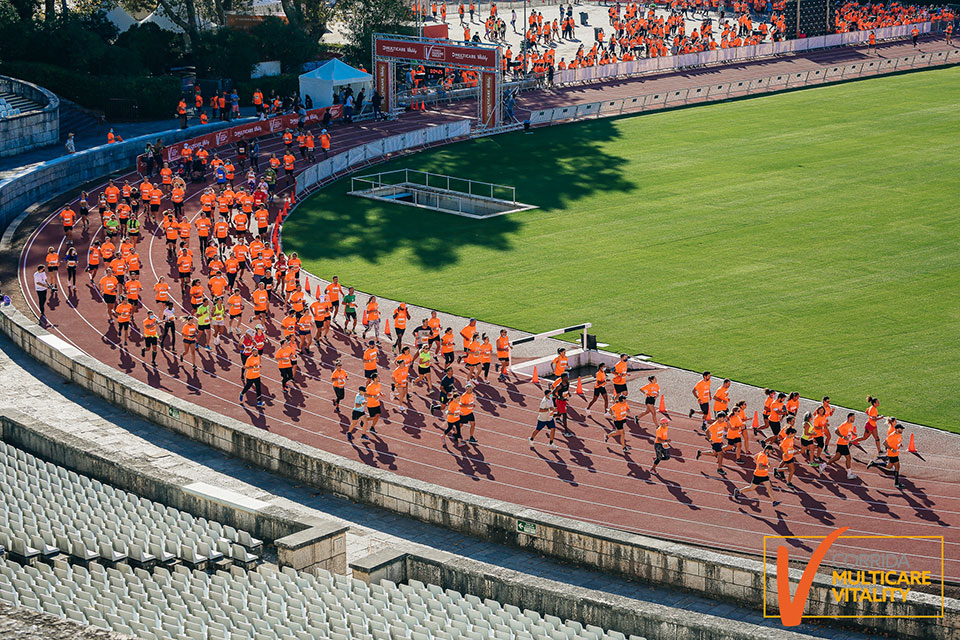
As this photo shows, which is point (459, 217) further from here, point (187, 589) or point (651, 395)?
point (187, 589)

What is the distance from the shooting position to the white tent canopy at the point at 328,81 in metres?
53.9

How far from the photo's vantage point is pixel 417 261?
3638 centimetres

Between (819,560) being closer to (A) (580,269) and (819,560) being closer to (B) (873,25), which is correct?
(A) (580,269)

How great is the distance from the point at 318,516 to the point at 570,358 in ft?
30.8

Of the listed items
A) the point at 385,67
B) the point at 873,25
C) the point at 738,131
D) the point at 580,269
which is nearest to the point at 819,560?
the point at 580,269

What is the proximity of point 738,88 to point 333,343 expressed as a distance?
3573cm

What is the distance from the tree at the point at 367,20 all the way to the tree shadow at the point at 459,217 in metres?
13.8

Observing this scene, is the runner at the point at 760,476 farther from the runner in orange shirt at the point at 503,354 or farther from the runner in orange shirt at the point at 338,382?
the runner in orange shirt at the point at 338,382

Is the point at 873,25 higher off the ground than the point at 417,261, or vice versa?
the point at 873,25

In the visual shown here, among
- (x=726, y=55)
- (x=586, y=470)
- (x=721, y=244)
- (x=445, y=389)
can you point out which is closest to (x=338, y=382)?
(x=445, y=389)

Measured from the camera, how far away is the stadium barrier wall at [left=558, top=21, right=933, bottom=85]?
61.1 meters

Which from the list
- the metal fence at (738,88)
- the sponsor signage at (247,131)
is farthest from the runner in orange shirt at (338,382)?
the metal fence at (738,88)

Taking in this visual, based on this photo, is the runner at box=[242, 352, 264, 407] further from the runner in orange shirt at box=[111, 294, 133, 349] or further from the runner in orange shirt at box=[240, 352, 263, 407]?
the runner in orange shirt at box=[111, 294, 133, 349]

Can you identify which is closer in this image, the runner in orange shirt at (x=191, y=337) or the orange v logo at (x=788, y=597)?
the orange v logo at (x=788, y=597)
